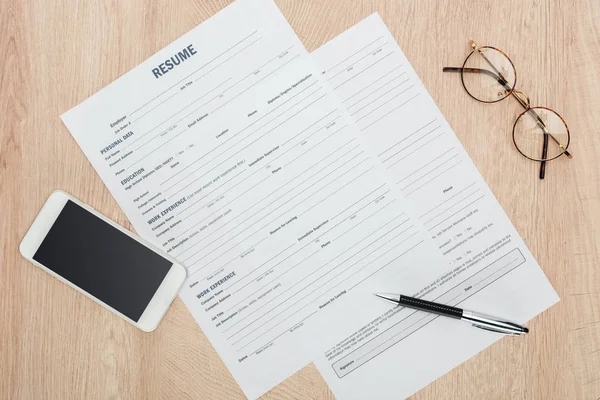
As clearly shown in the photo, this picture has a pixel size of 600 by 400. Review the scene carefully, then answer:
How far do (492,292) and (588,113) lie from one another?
0.95ft

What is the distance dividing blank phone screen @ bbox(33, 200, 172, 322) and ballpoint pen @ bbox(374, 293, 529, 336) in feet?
1.13

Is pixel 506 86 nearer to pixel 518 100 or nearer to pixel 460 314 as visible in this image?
pixel 518 100

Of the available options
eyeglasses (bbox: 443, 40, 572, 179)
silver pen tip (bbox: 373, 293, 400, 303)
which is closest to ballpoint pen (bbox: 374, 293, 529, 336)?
silver pen tip (bbox: 373, 293, 400, 303)

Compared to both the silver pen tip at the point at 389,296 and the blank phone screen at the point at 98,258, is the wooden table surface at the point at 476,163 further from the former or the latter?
the silver pen tip at the point at 389,296

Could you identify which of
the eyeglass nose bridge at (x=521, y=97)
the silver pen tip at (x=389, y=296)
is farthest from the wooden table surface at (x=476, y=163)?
the silver pen tip at (x=389, y=296)

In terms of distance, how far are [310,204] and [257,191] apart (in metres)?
0.08

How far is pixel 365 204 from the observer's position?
2.33 feet

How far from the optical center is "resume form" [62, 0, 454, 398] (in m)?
0.70

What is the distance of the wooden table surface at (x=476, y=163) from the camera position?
707 mm

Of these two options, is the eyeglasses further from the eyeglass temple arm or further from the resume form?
the resume form

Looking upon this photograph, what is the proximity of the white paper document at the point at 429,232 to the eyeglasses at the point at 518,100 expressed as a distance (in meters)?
0.07

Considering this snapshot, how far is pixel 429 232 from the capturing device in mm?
712

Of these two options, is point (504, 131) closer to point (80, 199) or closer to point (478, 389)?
point (478, 389)

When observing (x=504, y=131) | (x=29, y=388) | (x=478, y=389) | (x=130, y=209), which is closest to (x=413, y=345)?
(x=478, y=389)
